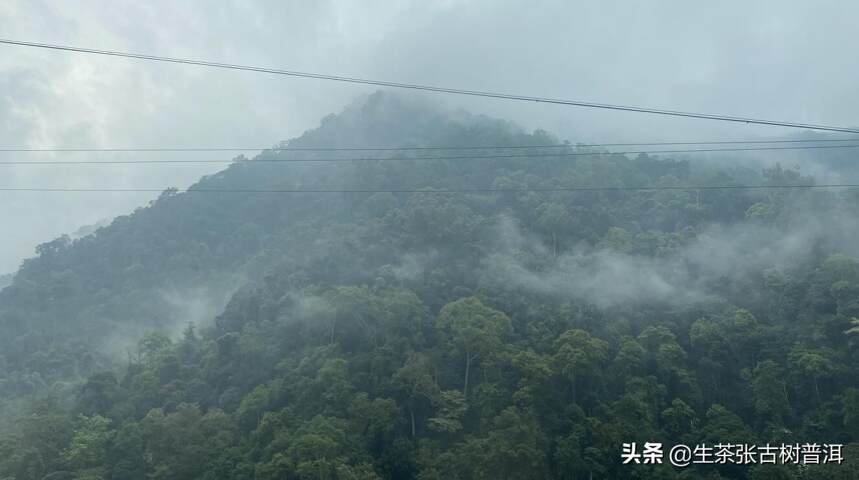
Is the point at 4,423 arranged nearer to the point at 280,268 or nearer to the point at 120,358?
the point at 120,358

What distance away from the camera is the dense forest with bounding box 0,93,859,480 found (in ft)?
116

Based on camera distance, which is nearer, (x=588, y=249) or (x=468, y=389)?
(x=468, y=389)

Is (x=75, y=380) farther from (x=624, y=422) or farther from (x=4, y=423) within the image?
(x=624, y=422)

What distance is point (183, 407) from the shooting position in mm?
38938

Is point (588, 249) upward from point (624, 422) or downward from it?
upward

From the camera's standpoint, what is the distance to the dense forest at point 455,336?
35.3 metres

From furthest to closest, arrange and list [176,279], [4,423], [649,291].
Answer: [176,279] → [649,291] → [4,423]

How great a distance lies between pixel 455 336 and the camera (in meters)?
42.7

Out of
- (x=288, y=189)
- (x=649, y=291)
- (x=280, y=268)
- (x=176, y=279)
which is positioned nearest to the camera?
(x=649, y=291)

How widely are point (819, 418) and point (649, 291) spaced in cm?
1503

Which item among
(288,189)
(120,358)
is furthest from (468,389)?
(288,189)

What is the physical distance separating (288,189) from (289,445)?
1894 inches

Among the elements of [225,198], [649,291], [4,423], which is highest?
[225,198]

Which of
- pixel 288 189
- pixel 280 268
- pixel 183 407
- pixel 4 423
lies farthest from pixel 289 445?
pixel 288 189
